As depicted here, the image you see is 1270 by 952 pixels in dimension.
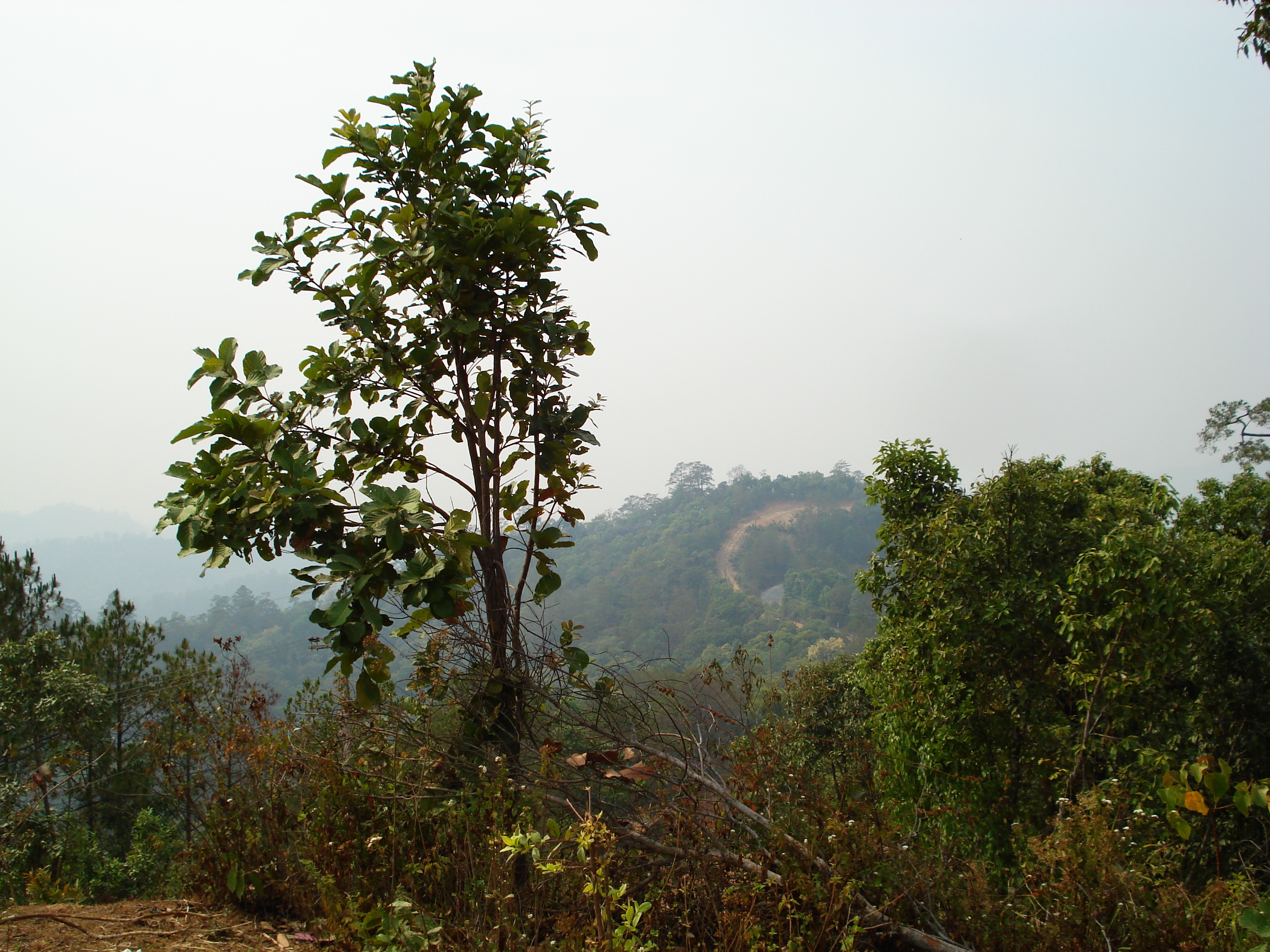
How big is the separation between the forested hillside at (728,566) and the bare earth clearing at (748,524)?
0.17m

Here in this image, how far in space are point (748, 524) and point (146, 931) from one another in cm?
9256

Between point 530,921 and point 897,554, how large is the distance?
7465 millimetres

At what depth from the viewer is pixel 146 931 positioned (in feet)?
7.70

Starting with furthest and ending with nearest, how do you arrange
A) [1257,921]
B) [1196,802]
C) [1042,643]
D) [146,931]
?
[1042,643] → [146,931] → [1196,802] → [1257,921]

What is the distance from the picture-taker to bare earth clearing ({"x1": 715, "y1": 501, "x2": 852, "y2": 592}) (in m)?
83.8

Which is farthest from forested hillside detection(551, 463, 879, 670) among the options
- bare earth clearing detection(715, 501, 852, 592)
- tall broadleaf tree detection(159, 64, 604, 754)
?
tall broadleaf tree detection(159, 64, 604, 754)

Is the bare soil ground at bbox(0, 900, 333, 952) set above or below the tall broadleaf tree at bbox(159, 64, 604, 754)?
below

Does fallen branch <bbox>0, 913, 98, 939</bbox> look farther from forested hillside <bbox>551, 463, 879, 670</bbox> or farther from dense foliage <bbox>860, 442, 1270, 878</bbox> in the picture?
forested hillside <bbox>551, 463, 879, 670</bbox>

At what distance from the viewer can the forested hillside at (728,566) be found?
214 feet

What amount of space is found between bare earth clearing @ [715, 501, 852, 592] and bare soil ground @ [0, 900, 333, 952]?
77080mm

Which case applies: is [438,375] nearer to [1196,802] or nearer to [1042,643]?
[1196,802]

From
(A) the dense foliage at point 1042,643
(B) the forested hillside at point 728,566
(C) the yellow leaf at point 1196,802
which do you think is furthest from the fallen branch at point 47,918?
(B) the forested hillside at point 728,566

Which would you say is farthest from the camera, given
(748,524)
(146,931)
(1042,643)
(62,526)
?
(62,526)

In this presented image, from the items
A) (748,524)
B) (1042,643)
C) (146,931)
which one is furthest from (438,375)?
(748,524)
